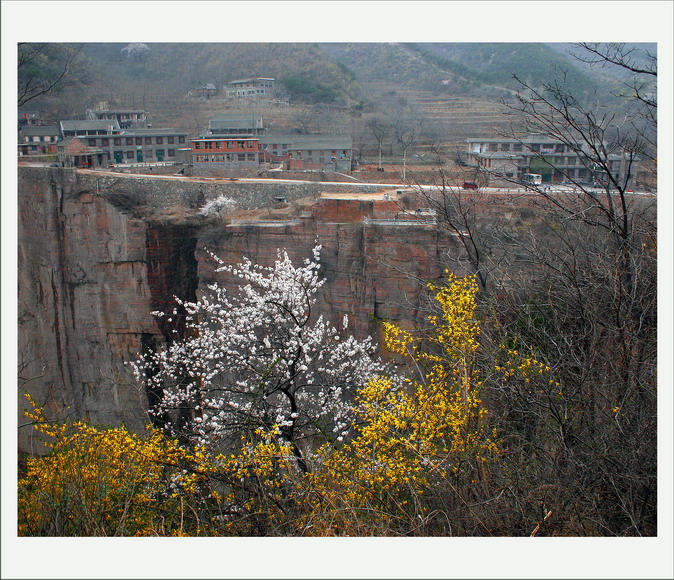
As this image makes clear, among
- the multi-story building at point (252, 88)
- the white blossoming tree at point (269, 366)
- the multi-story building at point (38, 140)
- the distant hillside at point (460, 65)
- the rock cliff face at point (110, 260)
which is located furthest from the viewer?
the multi-story building at point (252, 88)

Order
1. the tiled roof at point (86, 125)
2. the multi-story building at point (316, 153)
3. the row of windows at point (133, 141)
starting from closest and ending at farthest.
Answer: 1. the multi-story building at point (316, 153)
2. the row of windows at point (133, 141)
3. the tiled roof at point (86, 125)

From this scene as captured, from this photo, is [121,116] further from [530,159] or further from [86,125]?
[530,159]

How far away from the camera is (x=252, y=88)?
35.4m

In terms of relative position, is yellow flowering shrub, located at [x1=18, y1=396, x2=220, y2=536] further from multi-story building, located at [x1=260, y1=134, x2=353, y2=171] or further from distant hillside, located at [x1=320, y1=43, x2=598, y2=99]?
distant hillside, located at [x1=320, y1=43, x2=598, y2=99]

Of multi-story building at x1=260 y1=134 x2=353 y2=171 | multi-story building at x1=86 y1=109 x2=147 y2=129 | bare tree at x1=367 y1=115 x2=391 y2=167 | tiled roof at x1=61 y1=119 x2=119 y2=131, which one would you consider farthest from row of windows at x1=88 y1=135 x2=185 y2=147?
bare tree at x1=367 y1=115 x2=391 y2=167

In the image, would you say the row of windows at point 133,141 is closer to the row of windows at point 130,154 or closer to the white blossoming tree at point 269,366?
the row of windows at point 130,154

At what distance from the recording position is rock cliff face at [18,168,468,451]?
14.5m

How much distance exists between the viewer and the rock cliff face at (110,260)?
14516 mm

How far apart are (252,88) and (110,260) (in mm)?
23278

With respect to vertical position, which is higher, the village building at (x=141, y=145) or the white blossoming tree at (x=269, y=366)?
the village building at (x=141, y=145)

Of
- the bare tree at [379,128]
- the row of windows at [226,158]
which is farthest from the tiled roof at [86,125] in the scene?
the bare tree at [379,128]

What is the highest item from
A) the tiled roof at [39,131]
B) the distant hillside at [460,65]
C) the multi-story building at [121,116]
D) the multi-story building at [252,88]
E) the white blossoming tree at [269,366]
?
the distant hillside at [460,65]

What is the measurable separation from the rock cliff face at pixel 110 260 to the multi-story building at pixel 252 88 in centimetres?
2089

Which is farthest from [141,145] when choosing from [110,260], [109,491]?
[109,491]
